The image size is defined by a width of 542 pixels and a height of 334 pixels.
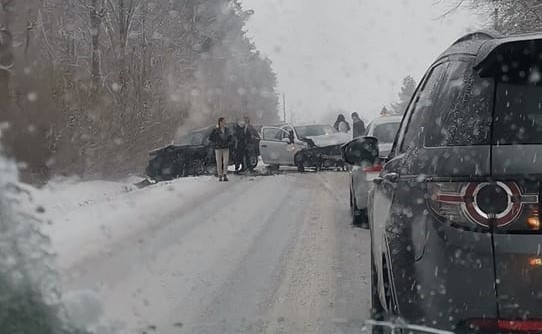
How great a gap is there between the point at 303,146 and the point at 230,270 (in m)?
16.2

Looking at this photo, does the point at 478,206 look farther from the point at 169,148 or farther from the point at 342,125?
the point at 342,125

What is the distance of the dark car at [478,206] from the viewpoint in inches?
Answer: 99.6

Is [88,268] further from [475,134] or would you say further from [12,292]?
[475,134]

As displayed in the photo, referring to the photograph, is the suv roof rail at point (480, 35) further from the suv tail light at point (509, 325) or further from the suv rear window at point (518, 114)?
the suv tail light at point (509, 325)

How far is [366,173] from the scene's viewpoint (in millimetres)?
9688

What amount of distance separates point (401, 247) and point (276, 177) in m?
18.3

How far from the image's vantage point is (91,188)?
16438 millimetres

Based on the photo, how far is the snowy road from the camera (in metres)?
5.40

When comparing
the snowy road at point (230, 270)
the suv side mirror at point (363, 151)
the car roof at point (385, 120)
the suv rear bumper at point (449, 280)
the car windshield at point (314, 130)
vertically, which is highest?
the car roof at point (385, 120)

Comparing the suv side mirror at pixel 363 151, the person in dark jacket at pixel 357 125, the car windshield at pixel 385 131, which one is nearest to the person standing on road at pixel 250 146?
the person in dark jacket at pixel 357 125

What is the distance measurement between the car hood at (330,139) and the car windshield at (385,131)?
11.5m

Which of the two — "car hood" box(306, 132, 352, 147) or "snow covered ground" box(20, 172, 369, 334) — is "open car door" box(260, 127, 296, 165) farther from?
"snow covered ground" box(20, 172, 369, 334)

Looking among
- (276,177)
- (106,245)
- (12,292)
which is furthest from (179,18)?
(12,292)

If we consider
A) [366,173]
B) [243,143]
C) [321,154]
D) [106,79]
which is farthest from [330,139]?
[366,173]
